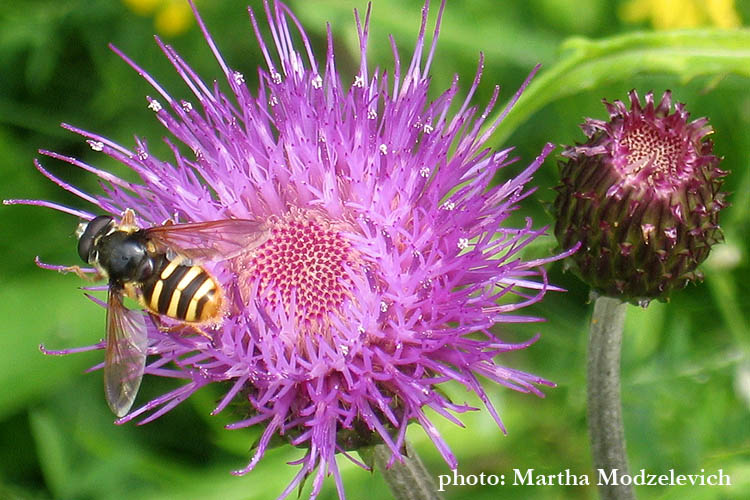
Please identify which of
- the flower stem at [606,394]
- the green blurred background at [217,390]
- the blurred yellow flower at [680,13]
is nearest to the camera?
the flower stem at [606,394]

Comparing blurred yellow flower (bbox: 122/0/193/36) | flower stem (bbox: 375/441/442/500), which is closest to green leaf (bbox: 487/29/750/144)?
flower stem (bbox: 375/441/442/500)

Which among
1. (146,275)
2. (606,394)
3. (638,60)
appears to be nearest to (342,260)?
(146,275)

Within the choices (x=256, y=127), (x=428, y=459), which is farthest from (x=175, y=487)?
(x=256, y=127)

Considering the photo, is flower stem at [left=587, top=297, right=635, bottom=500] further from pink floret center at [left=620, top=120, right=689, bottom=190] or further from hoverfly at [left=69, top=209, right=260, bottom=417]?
hoverfly at [left=69, top=209, right=260, bottom=417]

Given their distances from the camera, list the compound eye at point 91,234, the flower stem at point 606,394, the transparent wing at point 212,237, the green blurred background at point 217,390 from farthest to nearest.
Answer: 1. the green blurred background at point 217,390
2. the flower stem at point 606,394
3. the compound eye at point 91,234
4. the transparent wing at point 212,237

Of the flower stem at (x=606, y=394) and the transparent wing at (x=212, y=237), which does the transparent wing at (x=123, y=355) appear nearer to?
the transparent wing at (x=212, y=237)

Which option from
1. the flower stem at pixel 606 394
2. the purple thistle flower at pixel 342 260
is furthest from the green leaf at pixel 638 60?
the flower stem at pixel 606 394

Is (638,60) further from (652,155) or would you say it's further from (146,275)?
(146,275)
